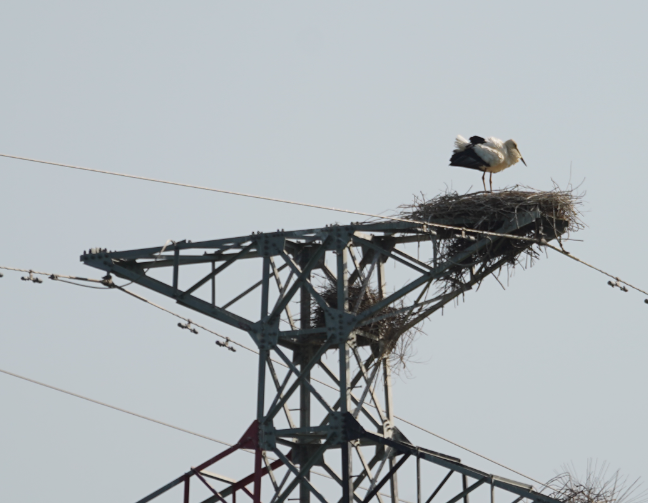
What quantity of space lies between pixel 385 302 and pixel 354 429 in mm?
1656

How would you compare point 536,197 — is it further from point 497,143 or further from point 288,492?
point 288,492

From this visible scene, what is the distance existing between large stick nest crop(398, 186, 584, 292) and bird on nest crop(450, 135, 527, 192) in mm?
2602

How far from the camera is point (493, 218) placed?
19.8 meters

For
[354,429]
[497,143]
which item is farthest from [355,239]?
[497,143]

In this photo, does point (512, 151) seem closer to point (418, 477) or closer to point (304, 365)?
point (304, 365)

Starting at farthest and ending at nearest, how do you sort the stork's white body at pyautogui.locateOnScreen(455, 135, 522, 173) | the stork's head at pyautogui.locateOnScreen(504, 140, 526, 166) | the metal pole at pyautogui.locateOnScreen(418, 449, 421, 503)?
the stork's head at pyautogui.locateOnScreen(504, 140, 526, 166) → the stork's white body at pyautogui.locateOnScreen(455, 135, 522, 173) → the metal pole at pyautogui.locateOnScreen(418, 449, 421, 503)

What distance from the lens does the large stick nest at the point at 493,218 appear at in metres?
19.8

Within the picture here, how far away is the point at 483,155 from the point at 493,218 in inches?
137

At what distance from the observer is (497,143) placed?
23547 mm

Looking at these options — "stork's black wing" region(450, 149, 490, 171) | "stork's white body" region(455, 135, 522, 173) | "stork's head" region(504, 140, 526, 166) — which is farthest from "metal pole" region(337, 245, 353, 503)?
"stork's head" region(504, 140, 526, 166)

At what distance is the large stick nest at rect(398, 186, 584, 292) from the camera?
64.8 ft

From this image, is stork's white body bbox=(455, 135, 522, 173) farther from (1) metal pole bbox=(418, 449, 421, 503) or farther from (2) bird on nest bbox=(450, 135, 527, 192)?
(1) metal pole bbox=(418, 449, 421, 503)

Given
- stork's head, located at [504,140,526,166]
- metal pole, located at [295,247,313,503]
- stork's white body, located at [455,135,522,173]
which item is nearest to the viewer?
metal pole, located at [295,247,313,503]

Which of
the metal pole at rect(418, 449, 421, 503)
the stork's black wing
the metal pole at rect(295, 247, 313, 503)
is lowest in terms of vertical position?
the metal pole at rect(418, 449, 421, 503)
